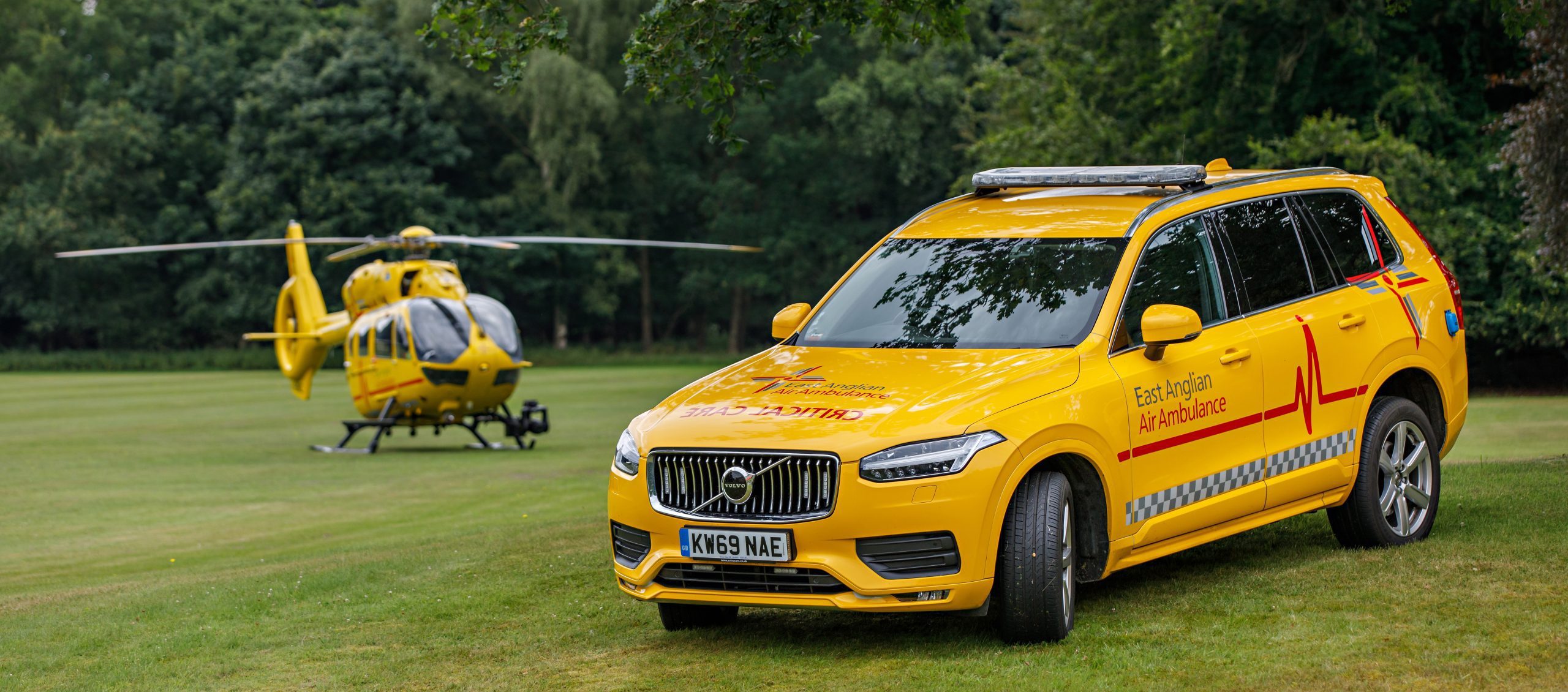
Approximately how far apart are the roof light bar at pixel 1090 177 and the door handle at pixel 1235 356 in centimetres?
92

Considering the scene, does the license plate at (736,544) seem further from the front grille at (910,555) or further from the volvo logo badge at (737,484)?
the front grille at (910,555)

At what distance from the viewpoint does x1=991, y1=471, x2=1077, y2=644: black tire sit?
661 centimetres

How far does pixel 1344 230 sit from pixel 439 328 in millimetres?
19922

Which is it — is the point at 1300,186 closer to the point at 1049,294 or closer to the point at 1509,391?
the point at 1049,294

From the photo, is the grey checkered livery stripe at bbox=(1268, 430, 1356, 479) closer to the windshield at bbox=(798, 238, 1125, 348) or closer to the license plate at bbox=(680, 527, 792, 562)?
the windshield at bbox=(798, 238, 1125, 348)

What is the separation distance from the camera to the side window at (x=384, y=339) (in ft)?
88.3

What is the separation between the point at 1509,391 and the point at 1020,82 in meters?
14.3

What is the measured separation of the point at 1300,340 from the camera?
8.04 m

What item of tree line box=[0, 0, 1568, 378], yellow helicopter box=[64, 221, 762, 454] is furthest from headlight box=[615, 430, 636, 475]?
tree line box=[0, 0, 1568, 378]

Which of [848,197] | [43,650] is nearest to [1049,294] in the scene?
[43,650]

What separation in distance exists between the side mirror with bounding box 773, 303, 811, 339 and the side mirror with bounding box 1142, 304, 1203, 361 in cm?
182

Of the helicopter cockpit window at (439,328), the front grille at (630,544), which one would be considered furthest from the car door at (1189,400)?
the helicopter cockpit window at (439,328)

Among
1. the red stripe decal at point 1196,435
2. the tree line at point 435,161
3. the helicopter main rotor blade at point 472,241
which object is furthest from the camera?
the tree line at point 435,161

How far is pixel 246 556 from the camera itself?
1376 centimetres
